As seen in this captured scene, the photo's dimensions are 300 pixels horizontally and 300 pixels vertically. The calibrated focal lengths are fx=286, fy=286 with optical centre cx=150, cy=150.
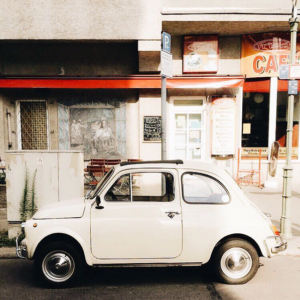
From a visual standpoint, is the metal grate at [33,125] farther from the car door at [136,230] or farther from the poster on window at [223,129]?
the car door at [136,230]

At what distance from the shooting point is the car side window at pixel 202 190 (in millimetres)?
3990

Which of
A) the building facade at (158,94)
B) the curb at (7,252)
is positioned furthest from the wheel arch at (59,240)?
the building facade at (158,94)

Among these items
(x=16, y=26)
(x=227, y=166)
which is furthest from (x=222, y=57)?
(x=16, y=26)

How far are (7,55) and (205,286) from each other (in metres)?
9.73

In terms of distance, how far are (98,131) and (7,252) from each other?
5771mm

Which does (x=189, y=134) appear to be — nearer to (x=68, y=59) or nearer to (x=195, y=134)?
(x=195, y=134)

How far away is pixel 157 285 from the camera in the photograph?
397cm

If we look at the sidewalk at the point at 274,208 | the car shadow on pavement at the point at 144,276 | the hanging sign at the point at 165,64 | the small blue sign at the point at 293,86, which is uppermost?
the hanging sign at the point at 165,64

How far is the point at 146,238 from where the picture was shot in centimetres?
380

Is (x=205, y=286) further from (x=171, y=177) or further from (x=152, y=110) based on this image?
(x=152, y=110)

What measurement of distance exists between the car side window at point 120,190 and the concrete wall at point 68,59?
659cm

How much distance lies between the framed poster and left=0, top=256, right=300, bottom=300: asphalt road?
7.16m

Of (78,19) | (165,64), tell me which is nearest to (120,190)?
(165,64)

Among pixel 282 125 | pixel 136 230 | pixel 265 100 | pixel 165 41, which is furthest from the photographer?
pixel 282 125
